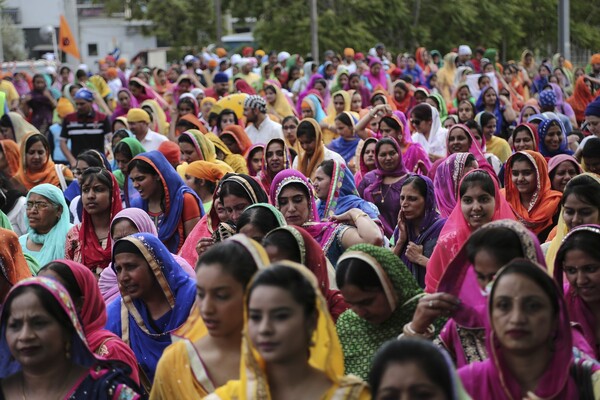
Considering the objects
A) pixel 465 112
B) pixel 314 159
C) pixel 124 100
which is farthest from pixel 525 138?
pixel 124 100

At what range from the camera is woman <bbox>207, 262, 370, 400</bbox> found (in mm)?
3404

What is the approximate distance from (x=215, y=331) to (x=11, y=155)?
297 inches

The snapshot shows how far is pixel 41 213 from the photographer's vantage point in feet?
25.1

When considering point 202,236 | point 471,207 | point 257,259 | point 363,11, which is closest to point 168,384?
point 257,259

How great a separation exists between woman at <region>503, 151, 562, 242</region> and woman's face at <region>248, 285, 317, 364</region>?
4.58 metres

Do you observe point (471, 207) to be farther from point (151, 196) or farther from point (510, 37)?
point (510, 37)

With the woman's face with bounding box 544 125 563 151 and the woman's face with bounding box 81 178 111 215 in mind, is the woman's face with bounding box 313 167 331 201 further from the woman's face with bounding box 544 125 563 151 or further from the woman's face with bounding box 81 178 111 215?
the woman's face with bounding box 544 125 563 151

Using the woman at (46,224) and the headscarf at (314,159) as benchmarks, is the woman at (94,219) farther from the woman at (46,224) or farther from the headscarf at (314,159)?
the headscarf at (314,159)

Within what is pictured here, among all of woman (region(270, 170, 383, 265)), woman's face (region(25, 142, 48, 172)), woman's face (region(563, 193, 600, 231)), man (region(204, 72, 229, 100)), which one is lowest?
man (region(204, 72, 229, 100))

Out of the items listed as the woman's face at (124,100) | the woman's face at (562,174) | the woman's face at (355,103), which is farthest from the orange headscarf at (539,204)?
the woman's face at (124,100)

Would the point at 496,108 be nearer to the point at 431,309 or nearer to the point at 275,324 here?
the point at 431,309

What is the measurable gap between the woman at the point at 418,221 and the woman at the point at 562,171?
1.55 m

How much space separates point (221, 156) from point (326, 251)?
15.6 ft

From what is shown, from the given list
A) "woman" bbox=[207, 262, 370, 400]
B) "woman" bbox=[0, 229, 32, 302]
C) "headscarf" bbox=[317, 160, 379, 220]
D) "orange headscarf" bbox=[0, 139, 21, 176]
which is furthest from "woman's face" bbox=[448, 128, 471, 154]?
"woman" bbox=[207, 262, 370, 400]
